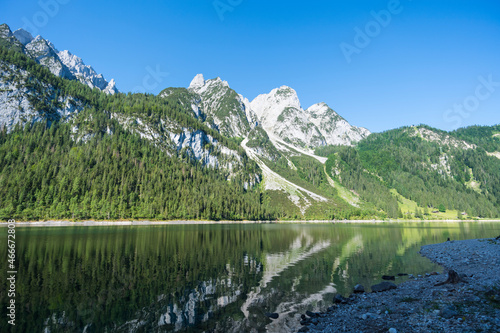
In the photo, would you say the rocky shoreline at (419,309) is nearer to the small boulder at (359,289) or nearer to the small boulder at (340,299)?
the small boulder at (340,299)

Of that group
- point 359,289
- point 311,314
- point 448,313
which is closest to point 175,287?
point 311,314

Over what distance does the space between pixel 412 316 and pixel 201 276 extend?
22.8 meters

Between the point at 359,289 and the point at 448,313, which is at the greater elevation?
the point at 448,313

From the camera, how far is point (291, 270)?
3572 cm

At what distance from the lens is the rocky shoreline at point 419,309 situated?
14.9 meters

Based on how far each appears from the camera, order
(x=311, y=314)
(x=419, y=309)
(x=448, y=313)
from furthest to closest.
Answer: (x=311, y=314) → (x=419, y=309) → (x=448, y=313)

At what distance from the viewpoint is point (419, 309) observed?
59.6ft

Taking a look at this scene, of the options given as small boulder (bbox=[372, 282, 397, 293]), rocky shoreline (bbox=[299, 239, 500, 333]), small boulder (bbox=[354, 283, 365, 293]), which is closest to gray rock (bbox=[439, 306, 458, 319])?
rocky shoreline (bbox=[299, 239, 500, 333])

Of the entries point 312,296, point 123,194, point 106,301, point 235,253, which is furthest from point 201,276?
Result: point 123,194

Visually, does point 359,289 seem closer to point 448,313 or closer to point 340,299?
point 340,299

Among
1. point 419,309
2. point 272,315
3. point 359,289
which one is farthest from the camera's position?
point 359,289

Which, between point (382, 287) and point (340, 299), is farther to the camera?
point (382, 287)

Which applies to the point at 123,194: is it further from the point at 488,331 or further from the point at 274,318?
the point at 488,331

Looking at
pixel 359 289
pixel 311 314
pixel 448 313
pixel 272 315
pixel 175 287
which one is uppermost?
pixel 448 313
